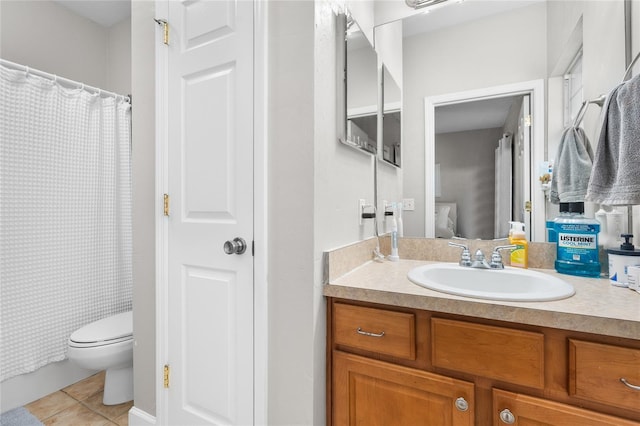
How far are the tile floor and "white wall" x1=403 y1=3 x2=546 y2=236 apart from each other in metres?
1.86

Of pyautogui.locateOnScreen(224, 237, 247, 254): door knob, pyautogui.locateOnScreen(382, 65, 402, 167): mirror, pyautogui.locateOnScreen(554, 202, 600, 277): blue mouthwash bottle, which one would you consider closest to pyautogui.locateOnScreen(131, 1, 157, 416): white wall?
pyautogui.locateOnScreen(224, 237, 247, 254): door knob

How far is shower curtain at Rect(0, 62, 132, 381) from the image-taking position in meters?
1.72

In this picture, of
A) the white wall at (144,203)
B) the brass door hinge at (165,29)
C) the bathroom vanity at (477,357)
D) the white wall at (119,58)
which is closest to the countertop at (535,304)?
the bathroom vanity at (477,357)

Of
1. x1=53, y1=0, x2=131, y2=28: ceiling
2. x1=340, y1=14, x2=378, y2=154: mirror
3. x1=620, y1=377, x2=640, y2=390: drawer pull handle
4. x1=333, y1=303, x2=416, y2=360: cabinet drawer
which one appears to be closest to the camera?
x1=620, y1=377, x2=640, y2=390: drawer pull handle

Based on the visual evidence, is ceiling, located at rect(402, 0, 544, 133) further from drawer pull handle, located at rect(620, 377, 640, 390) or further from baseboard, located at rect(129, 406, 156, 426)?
baseboard, located at rect(129, 406, 156, 426)

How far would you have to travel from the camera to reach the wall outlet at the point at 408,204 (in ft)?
5.22

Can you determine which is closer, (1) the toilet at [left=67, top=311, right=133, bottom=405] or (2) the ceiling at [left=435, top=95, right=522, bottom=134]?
(2) the ceiling at [left=435, top=95, right=522, bottom=134]

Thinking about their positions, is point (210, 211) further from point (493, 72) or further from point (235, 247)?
point (493, 72)

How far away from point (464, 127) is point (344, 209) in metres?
0.73

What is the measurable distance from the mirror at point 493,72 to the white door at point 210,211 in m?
0.85

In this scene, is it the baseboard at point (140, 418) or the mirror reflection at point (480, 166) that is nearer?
the mirror reflection at point (480, 166)

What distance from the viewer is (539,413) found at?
84cm

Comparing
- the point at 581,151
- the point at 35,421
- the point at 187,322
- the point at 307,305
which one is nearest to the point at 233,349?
the point at 187,322

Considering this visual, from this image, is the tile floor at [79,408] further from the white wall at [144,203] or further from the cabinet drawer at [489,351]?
the cabinet drawer at [489,351]
